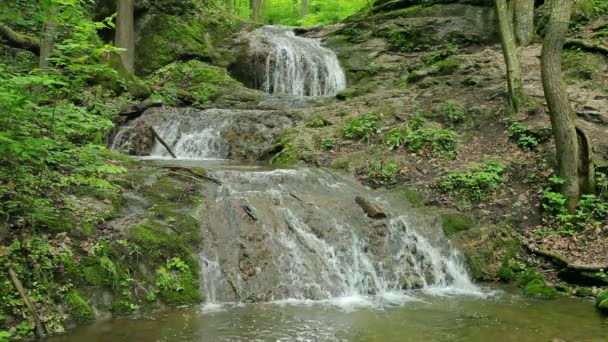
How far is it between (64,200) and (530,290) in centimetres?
726

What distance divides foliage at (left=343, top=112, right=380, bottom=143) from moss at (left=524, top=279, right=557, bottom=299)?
531 cm

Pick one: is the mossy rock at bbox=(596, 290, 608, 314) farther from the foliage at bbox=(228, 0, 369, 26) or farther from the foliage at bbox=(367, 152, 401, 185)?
the foliage at bbox=(228, 0, 369, 26)

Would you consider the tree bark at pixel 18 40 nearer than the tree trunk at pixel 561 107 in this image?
No

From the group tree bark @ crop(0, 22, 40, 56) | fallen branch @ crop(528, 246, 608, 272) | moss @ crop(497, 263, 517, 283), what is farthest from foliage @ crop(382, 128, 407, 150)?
tree bark @ crop(0, 22, 40, 56)

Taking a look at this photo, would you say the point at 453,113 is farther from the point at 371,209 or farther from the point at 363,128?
the point at 371,209

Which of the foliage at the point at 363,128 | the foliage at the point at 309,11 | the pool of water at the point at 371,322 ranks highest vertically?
the foliage at the point at 309,11

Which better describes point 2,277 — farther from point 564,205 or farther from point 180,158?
point 564,205

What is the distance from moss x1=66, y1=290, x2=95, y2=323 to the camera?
5.89 m

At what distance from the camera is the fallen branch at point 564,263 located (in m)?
8.00

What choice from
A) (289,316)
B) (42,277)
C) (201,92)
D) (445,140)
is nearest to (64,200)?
(42,277)

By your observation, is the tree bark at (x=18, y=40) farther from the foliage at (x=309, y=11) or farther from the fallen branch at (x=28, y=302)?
the foliage at (x=309, y=11)

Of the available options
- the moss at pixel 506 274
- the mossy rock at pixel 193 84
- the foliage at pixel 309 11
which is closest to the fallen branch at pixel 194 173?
the moss at pixel 506 274

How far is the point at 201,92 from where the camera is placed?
650 inches

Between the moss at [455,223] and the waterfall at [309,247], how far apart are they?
180 millimetres
